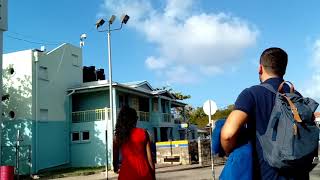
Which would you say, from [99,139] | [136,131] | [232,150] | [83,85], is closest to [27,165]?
[99,139]

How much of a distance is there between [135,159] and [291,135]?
292cm

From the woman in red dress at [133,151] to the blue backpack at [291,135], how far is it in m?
2.63

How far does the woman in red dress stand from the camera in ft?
18.8

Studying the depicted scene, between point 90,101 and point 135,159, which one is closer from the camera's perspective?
point 135,159

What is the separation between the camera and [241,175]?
3311mm

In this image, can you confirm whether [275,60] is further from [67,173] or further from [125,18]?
[125,18]

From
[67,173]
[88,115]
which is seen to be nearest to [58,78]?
[88,115]

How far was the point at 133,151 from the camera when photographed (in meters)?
5.75

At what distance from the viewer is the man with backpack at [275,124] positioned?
3.09 meters

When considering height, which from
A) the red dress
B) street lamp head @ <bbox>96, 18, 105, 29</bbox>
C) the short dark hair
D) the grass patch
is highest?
street lamp head @ <bbox>96, 18, 105, 29</bbox>

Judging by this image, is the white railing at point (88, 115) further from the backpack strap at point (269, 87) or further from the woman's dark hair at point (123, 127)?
the backpack strap at point (269, 87)

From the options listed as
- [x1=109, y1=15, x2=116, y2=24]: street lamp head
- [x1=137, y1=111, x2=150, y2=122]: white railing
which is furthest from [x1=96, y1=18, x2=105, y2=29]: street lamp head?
[x1=137, y1=111, x2=150, y2=122]: white railing

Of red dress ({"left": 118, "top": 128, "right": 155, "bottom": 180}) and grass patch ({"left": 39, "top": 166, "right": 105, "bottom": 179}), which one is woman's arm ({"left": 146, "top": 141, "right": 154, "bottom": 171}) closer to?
red dress ({"left": 118, "top": 128, "right": 155, "bottom": 180})

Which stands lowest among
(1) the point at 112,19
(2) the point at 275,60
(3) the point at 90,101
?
(2) the point at 275,60
